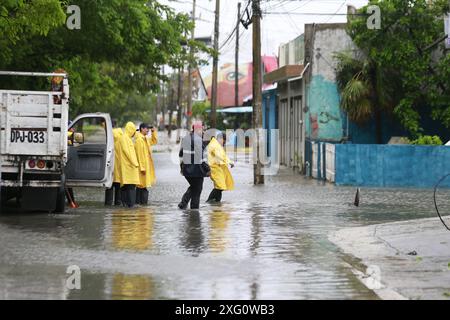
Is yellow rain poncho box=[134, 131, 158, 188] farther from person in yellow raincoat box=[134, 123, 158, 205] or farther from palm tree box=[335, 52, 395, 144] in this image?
palm tree box=[335, 52, 395, 144]

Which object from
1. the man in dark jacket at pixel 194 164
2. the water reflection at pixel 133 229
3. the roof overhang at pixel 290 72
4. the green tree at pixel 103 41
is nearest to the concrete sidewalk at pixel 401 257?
the water reflection at pixel 133 229

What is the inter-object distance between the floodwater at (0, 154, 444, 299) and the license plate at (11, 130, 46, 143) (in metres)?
1.36

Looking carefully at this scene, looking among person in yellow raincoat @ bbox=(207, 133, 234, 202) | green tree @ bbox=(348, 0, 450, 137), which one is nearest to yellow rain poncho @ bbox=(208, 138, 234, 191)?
person in yellow raincoat @ bbox=(207, 133, 234, 202)

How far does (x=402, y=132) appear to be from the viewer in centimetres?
3042

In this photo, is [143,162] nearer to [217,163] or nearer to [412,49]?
[217,163]

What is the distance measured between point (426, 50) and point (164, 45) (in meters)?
7.97

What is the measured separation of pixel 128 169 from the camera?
18.1 meters

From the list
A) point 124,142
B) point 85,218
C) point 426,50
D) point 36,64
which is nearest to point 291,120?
point 426,50

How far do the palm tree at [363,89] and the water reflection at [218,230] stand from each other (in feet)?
38.8

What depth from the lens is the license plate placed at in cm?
1587

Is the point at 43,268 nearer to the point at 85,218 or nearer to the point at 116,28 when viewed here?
the point at 85,218

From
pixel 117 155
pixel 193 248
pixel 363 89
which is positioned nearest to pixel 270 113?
pixel 363 89

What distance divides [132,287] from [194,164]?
7.98m

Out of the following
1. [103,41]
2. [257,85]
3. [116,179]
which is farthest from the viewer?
[257,85]
